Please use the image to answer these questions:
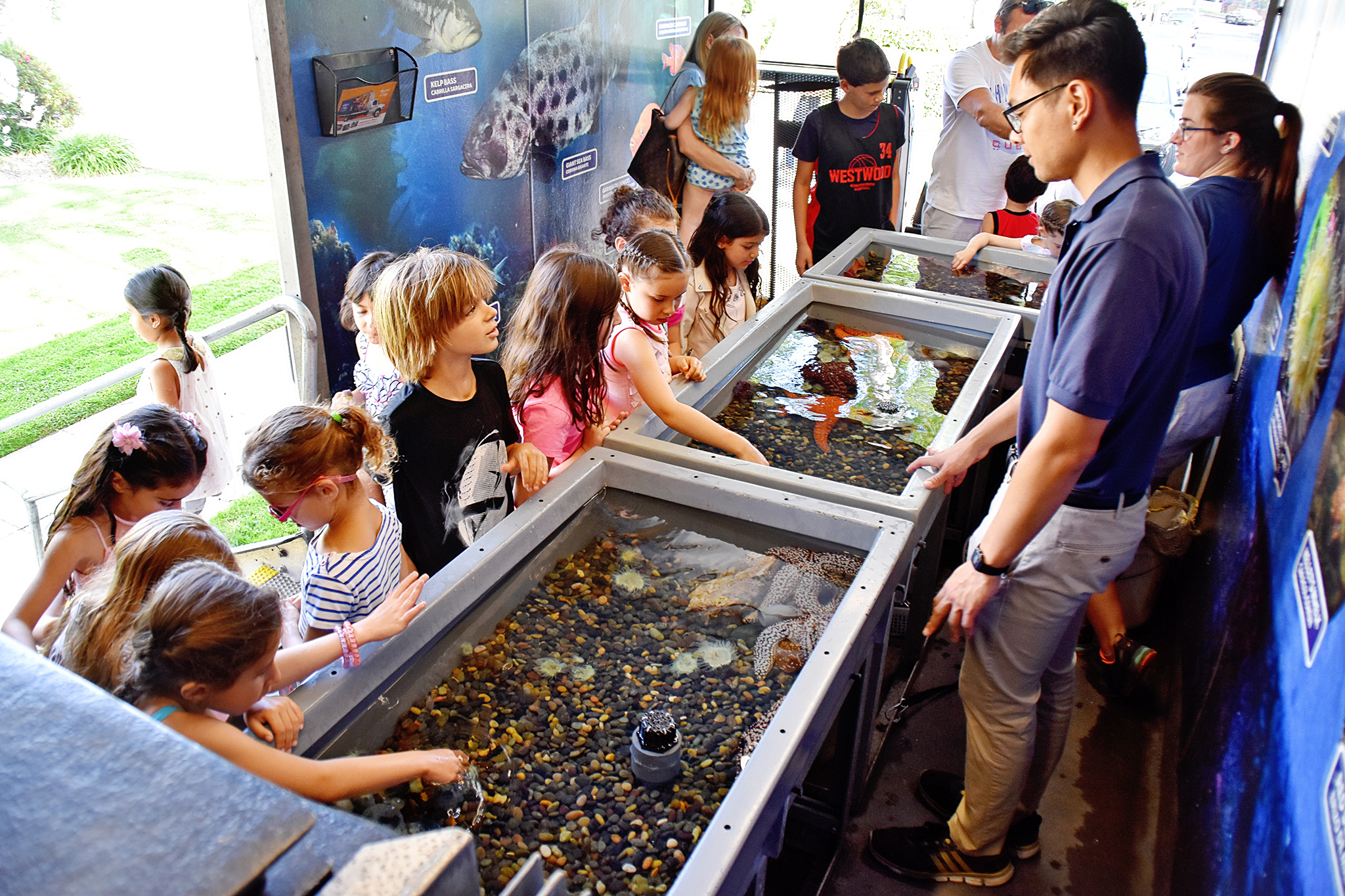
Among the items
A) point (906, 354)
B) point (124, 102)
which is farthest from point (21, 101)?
point (906, 354)

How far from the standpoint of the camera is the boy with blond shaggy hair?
87.0 inches

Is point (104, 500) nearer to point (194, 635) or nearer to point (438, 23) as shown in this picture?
point (194, 635)

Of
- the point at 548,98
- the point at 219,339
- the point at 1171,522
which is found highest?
the point at 548,98

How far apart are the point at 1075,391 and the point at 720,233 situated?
81.9 inches

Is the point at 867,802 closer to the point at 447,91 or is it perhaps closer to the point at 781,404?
the point at 781,404

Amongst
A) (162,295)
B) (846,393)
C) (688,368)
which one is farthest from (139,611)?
(846,393)

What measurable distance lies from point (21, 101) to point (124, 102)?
819mm

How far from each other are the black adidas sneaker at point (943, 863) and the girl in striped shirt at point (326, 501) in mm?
1532

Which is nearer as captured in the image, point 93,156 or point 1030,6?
point 1030,6

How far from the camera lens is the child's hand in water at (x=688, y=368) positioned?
9.50 ft

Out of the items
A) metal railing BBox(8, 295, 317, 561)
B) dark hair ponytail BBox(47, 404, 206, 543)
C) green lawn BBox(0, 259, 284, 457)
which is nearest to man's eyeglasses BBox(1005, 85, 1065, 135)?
dark hair ponytail BBox(47, 404, 206, 543)

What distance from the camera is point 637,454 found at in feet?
8.00

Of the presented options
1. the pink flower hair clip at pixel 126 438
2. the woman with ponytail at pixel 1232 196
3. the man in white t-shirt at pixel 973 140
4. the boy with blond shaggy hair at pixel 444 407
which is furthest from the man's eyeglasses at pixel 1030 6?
the pink flower hair clip at pixel 126 438

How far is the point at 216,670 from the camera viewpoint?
4.42 ft
